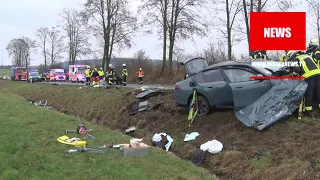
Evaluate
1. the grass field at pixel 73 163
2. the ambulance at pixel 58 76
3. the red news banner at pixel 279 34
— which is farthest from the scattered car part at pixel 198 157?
the ambulance at pixel 58 76

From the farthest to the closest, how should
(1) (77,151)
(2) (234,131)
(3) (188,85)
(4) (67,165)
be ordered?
(3) (188,85) < (2) (234,131) < (1) (77,151) < (4) (67,165)

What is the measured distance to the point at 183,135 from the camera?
1040cm

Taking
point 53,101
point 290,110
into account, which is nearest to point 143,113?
point 290,110

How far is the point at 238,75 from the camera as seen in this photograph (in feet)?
33.3

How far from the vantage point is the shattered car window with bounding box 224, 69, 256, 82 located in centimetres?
989

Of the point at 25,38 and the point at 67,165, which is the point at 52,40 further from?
the point at 67,165

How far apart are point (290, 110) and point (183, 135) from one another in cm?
310

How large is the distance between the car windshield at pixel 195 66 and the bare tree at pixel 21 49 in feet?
246

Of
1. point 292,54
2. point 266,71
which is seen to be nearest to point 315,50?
point 292,54

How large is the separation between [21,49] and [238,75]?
278ft

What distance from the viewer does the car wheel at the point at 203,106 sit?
1073 cm

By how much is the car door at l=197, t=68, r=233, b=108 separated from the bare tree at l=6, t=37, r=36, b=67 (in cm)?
7617

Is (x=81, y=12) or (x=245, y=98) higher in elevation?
(x=81, y=12)

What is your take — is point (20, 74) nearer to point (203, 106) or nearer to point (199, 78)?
point (199, 78)
